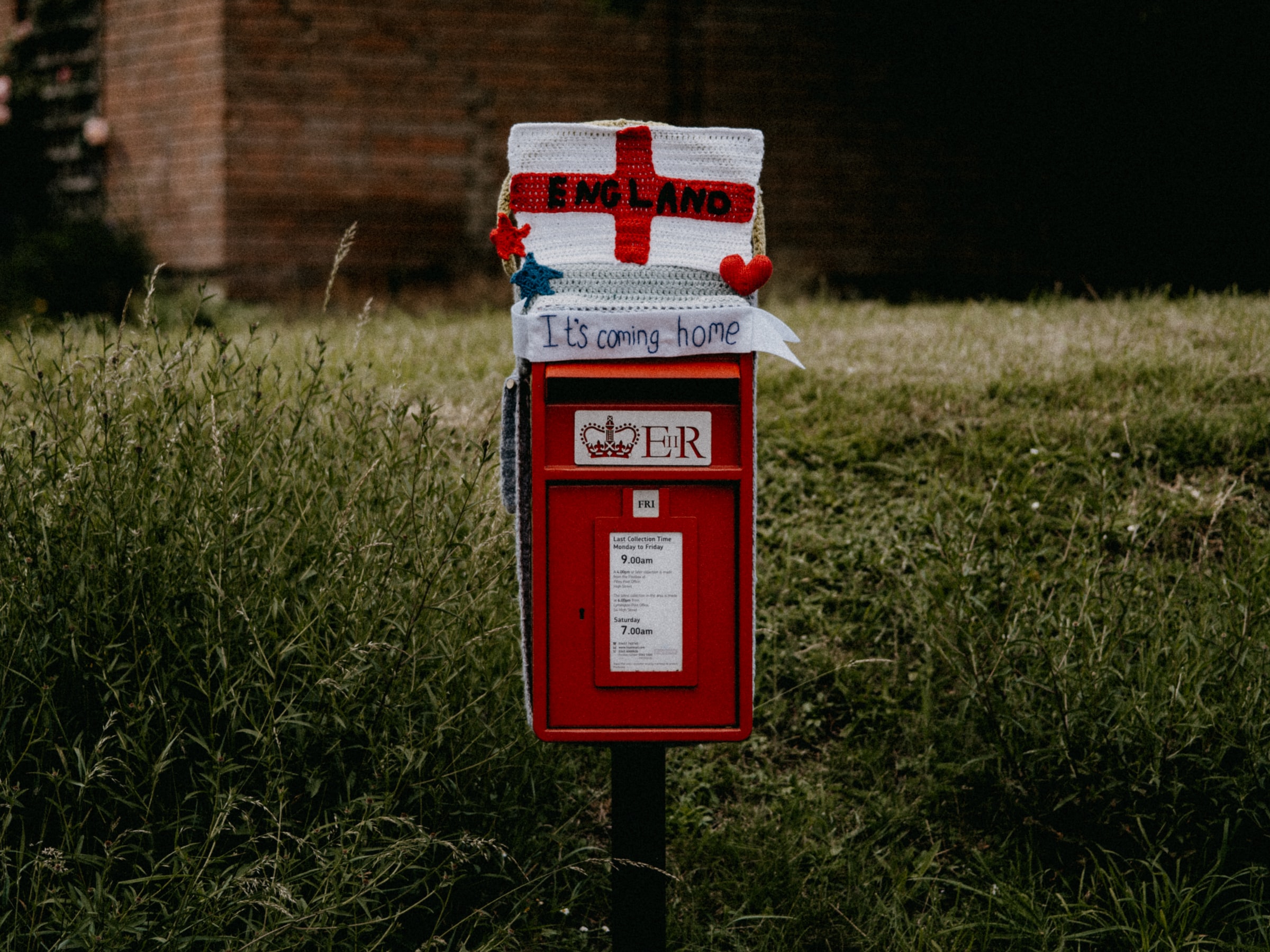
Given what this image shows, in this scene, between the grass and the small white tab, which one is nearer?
the small white tab

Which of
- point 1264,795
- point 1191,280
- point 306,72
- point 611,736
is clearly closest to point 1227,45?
point 1191,280

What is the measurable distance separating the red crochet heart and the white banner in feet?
0.43

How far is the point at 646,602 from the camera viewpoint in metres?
2.48

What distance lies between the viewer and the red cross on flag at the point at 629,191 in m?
2.58

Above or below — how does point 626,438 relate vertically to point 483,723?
above

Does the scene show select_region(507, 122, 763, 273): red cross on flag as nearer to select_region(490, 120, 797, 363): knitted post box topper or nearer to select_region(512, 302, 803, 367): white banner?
select_region(490, 120, 797, 363): knitted post box topper

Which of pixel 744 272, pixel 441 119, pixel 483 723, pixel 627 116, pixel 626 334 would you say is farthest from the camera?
pixel 627 116

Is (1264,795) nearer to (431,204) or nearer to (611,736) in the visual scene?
(611,736)

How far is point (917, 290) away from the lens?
34.2 ft

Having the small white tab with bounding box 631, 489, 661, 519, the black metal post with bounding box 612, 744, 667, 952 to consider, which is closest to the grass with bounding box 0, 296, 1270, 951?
the black metal post with bounding box 612, 744, 667, 952

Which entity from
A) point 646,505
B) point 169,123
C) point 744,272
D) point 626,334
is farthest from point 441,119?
point 646,505

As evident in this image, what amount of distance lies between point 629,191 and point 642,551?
799mm

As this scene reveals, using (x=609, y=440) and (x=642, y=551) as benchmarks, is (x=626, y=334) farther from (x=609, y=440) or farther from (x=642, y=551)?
(x=642, y=551)

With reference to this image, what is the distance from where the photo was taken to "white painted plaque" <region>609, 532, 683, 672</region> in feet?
8.09
